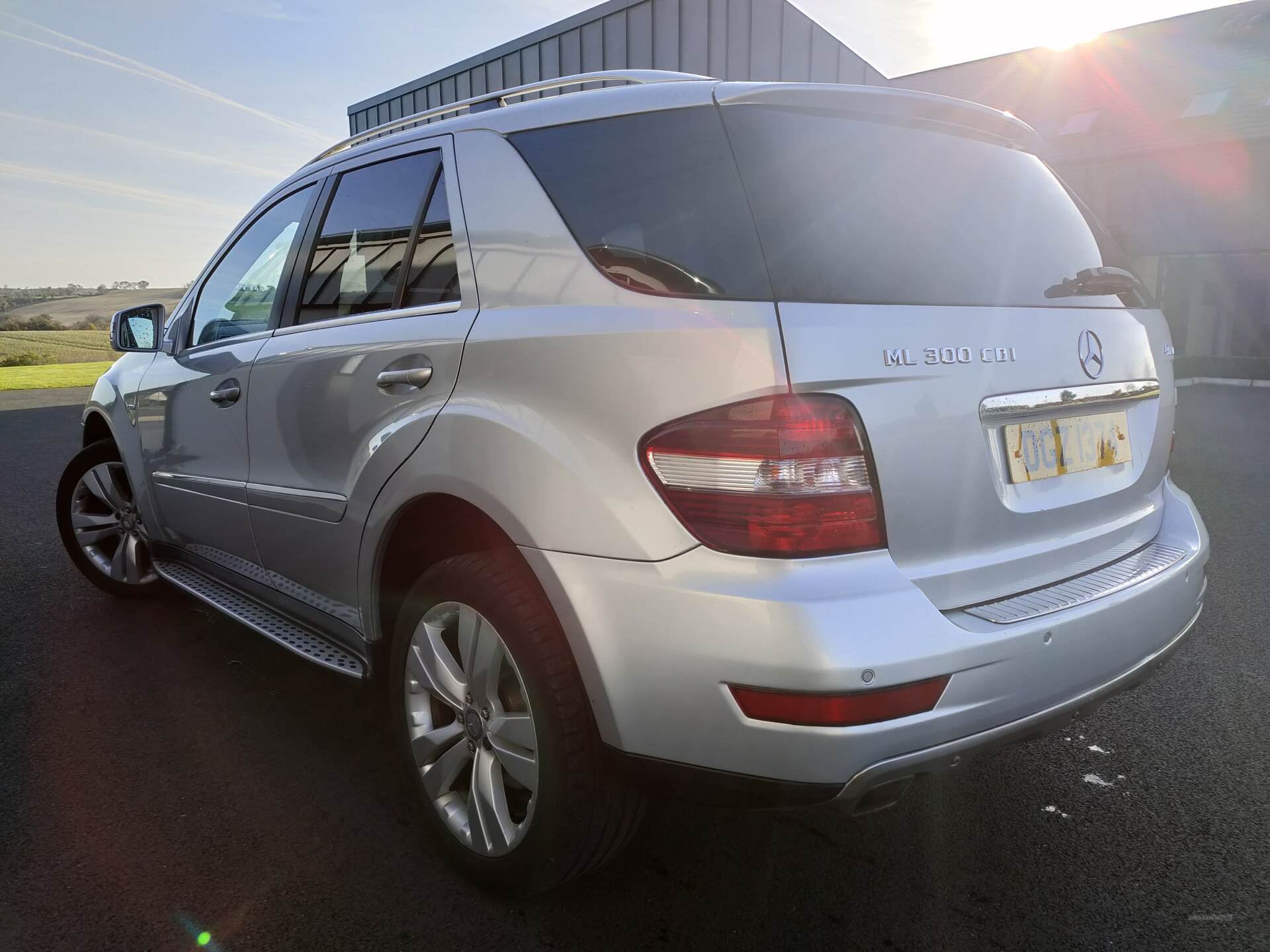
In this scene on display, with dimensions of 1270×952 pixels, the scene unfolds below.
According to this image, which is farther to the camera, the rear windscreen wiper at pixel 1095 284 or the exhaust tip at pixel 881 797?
the rear windscreen wiper at pixel 1095 284

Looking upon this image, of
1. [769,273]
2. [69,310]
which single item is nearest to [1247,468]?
[769,273]

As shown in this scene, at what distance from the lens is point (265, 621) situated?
289cm

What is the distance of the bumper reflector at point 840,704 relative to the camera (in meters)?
1.50

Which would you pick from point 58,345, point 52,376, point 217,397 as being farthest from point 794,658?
point 58,345

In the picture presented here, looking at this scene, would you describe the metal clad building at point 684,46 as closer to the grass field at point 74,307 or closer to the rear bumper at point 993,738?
the rear bumper at point 993,738

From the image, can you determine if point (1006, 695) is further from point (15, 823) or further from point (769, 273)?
point (15, 823)

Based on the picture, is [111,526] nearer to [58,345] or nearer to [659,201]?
[659,201]

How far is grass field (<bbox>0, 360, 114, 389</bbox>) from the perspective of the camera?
55.4 ft

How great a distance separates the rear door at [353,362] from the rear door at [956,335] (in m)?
0.81

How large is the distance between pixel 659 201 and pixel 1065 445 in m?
1.01

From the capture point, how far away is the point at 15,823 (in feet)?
7.73

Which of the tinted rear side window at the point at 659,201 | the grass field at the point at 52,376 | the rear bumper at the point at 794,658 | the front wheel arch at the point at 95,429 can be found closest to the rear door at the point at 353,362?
the tinted rear side window at the point at 659,201

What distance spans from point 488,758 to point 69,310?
32251 mm

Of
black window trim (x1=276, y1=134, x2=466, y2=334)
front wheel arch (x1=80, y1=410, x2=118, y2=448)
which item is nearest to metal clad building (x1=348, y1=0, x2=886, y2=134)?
front wheel arch (x1=80, y1=410, x2=118, y2=448)
